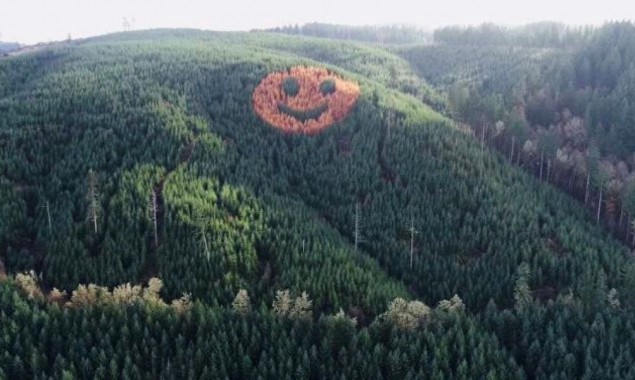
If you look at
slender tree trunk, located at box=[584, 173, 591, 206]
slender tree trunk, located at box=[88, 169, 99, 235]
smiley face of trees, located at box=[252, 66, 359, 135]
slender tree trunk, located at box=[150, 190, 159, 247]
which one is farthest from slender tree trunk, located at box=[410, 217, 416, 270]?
slender tree trunk, located at box=[88, 169, 99, 235]

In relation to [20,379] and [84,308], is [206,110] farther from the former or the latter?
[20,379]

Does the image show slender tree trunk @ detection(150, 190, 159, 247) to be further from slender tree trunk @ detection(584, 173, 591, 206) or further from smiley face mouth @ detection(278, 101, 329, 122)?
slender tree trunk @ detection(584, 173, 591, 206)

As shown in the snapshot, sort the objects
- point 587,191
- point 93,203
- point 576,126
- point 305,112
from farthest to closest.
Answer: point 576,126
point 305,112
point 587,191
point 93,203

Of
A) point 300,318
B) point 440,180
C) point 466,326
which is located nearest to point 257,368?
point 300,318

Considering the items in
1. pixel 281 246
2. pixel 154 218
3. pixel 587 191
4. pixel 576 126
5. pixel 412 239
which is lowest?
pixel 412 239

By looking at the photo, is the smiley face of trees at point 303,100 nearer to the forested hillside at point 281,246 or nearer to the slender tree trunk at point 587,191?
the forested hillside at point 281,246

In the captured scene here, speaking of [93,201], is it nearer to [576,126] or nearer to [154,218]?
[154,218]

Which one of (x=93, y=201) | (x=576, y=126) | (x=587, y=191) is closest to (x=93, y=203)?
(x=93, y=201)
